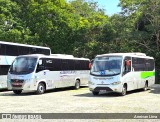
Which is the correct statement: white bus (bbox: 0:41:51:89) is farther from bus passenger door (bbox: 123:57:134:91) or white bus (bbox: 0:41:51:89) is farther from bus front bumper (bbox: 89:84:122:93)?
bus passenger door (bbox: 123:57:134:91)

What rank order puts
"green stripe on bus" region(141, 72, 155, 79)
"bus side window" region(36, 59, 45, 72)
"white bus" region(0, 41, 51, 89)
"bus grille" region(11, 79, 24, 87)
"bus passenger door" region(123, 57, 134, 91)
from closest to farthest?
"bus passenger door" region(123, 57, 134, 91) → "bus grille" region(11, 79, 24, 87) → "bus side window" region(36, 59, 45, 72) → "white bus" region(0, 41, 51, 89) → "green stripe on bus" region(141, 72, 155, 79)

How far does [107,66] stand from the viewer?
19.6 m

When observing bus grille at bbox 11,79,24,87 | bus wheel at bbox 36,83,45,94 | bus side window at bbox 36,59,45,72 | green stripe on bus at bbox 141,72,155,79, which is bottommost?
bus wheel at bbox 36,83,45,94

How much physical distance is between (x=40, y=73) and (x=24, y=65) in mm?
1115

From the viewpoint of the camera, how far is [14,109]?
527 inches

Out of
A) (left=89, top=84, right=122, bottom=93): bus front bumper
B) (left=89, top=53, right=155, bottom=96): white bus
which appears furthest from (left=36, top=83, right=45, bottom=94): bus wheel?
(left=89, top=84, right=122, bottom=93): bus front bumper

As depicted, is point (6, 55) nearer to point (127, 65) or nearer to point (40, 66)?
point (40, 66)

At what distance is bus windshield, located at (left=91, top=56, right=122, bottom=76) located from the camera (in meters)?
19.5

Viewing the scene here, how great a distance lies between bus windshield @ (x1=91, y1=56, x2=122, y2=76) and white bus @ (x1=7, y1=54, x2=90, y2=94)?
12.0ft

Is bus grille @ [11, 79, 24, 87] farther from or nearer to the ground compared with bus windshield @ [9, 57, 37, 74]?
nearer to the ground

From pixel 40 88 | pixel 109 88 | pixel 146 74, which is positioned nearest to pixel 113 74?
pixel 109 88

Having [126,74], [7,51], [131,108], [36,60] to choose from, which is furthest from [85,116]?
[7,51]

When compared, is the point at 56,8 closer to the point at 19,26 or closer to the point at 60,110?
the point at 19,26

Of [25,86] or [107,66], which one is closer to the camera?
[107,66]
